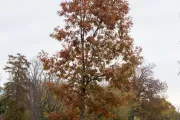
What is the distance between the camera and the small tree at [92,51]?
1795 centimetres

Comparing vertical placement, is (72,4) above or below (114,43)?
above

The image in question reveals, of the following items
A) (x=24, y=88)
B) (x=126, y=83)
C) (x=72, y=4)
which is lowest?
(x=126, y=83)

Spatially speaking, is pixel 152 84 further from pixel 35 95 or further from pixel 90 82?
pixel 90 82

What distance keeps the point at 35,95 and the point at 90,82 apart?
34.5 metres

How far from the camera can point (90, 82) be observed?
60.1ft

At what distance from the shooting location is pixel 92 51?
1823 centimetres

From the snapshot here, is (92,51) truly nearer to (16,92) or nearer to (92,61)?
(92,61)

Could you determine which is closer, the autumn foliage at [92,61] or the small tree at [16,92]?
the autumn foliage at [92,61]

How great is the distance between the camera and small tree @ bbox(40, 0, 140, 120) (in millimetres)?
17953

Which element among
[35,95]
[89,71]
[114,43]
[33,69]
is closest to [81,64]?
[89,71]

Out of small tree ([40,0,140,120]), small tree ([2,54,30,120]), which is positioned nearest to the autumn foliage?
small tree ([40,0,140,120])

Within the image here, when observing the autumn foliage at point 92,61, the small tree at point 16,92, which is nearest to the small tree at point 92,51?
the autumn foliage at point 92,61

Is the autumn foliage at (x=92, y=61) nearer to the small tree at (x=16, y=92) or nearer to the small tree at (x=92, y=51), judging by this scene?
the small tree at (x=92, y=51)

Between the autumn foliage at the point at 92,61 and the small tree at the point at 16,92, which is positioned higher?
the small tree at the point at 16,92
